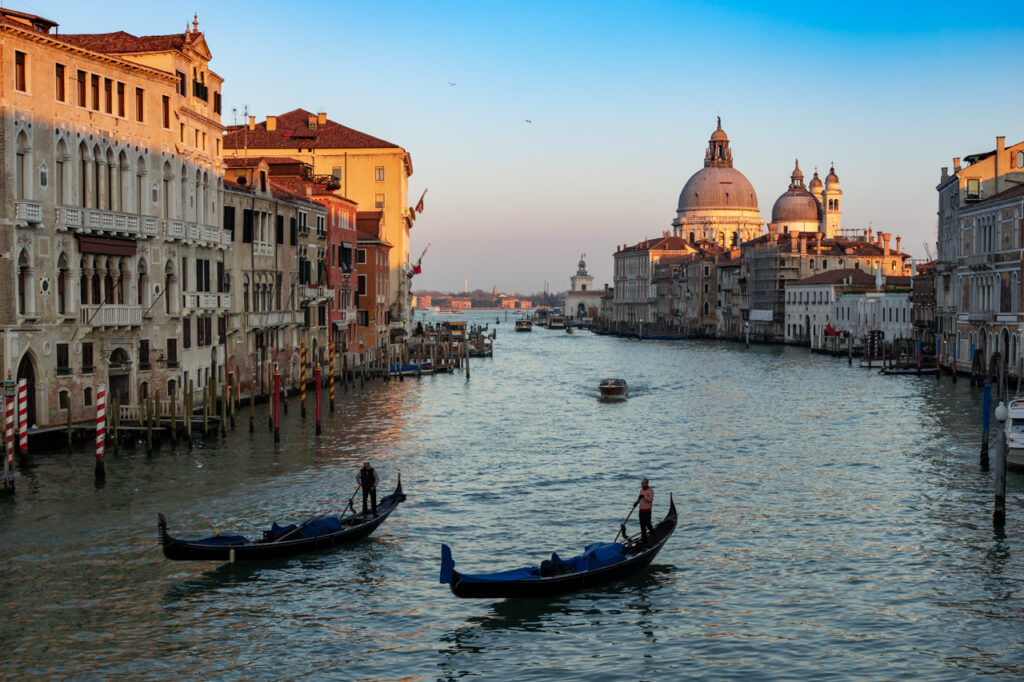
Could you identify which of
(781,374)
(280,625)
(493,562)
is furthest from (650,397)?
(280,625)

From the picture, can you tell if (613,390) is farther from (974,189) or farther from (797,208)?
(797,208)

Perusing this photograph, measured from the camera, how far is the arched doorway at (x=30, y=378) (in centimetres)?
2533

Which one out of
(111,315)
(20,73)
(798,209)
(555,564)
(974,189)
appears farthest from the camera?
(798,209)

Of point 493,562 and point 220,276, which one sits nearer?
point 493,562

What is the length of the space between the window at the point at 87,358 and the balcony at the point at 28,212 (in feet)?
11.2

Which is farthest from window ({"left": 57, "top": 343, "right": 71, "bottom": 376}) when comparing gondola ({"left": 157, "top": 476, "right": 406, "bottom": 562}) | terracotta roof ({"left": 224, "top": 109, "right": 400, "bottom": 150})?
terracotta roof ({"left": 224, "top": 109, "right": 400, "bottom": 150})

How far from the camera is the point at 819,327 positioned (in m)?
90.1

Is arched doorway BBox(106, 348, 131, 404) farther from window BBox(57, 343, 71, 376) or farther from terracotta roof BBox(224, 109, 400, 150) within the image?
terracotta roof BBox(224, 109, 400, 150)

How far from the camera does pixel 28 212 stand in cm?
2488

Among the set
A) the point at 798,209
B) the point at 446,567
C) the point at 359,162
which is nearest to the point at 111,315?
the point at 446,567

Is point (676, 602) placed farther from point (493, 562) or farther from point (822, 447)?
point (822, 447)

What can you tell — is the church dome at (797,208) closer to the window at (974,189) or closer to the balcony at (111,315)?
the window at (974,189)

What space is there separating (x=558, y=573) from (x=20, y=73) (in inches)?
662

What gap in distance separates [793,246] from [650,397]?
6285 cm
